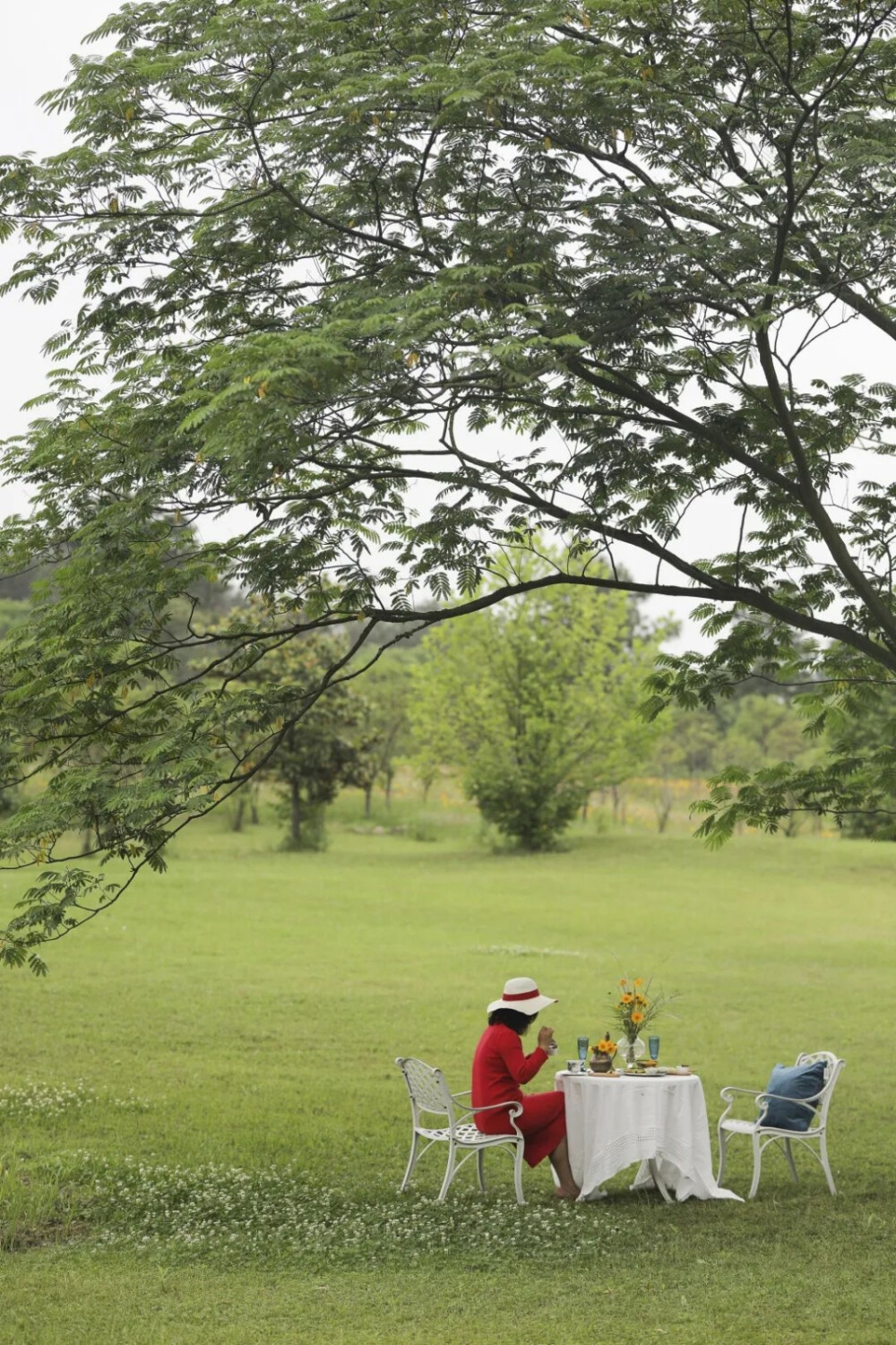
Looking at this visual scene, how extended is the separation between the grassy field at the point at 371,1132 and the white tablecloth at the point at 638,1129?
0.29 meters

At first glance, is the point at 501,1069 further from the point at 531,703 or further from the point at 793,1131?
the point at 531,703

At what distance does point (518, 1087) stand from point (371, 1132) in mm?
2995

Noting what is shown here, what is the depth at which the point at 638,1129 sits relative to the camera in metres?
9.59

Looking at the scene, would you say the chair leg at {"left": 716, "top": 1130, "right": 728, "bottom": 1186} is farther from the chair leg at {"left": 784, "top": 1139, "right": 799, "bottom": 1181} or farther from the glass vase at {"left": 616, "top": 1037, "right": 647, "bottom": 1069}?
the glass vase at {"left": 616, "top": 1037, "right": 647, "bottom": 1069}

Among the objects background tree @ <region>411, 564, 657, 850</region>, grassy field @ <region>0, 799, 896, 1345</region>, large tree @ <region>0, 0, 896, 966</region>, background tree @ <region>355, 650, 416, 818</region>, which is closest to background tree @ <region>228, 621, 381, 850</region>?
background tree @ <region>411, 564, 657, 850</region>

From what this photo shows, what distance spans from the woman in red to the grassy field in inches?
14.6

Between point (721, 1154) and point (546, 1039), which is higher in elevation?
point (546, 1039)

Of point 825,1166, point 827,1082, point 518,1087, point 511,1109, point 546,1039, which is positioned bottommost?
point 825,1166

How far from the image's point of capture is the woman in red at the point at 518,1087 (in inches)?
380

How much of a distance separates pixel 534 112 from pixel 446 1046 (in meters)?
10.9

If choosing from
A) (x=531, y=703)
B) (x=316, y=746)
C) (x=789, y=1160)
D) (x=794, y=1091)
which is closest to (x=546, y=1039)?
(x=794, y=1091)

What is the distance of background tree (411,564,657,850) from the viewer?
4059cm

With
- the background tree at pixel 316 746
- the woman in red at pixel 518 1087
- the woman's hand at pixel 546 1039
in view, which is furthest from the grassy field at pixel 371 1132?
the background tree at pixel 316 746

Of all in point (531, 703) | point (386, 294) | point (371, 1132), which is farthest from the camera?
point (531, 703)
